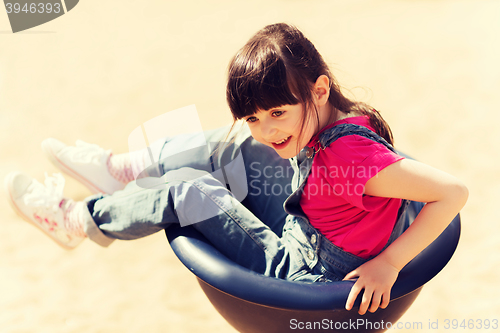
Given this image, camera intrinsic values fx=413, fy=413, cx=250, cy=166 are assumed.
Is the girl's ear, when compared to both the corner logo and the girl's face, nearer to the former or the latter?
the girl's face

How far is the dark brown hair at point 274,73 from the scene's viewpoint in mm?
817

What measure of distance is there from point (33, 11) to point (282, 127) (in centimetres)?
317

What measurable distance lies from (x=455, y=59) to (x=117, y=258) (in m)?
2.29

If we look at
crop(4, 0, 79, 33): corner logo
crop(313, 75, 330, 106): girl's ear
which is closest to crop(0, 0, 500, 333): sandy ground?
crop(4, 0, 79, 33): corner logo

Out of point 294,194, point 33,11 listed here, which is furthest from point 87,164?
point 33,11

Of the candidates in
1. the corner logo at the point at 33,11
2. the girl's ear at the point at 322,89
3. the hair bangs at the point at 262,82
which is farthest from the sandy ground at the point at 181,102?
the hair bangs at the point at 262,82

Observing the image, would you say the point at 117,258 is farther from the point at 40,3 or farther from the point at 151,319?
the point at 40,3

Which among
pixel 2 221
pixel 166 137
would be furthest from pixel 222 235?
pixel 2 221

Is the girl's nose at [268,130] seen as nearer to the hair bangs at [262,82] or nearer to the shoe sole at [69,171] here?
the hair bangs at [262,82]

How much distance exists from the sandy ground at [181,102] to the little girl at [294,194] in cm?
31

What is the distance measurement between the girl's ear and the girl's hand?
36 centimetres

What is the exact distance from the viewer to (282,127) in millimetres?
854

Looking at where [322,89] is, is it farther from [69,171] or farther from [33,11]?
[33,11]

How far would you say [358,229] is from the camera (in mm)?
902
